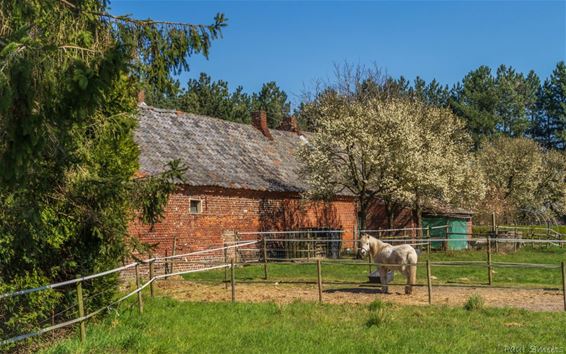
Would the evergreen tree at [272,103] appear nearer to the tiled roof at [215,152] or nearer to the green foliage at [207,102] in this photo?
the green foliage at [207,102]

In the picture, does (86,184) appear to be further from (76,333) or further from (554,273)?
(554,273)

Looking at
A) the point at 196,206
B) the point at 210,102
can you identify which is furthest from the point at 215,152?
the point at 210,102

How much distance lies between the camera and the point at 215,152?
28.0 m

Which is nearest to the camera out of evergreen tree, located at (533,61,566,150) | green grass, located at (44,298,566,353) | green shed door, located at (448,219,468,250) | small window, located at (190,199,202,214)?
green grass, located at (44,298,566,353)

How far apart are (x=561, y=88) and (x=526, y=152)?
33.6 m

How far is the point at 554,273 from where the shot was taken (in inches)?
827

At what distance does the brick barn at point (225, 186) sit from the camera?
23.4 metres

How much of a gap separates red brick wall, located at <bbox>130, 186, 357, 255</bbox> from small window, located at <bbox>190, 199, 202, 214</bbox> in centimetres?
15

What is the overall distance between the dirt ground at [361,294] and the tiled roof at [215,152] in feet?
20.1

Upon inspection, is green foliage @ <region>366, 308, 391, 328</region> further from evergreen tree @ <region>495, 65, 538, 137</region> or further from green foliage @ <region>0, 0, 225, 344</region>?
evergreen tree @ <region>495, 65, 538, 137</region>

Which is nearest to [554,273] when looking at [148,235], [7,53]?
[148,235]

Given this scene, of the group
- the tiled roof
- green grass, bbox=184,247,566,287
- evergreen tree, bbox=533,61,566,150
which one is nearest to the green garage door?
the tiled roof

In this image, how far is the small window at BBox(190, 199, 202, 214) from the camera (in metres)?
24.0

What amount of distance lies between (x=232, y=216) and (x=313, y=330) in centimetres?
1525
